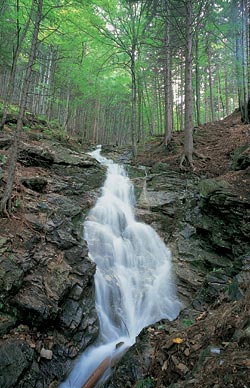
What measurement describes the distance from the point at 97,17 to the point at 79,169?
23.4 feet

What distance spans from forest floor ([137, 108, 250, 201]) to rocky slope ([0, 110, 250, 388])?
79mm

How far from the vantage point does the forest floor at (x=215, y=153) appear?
28.1 ft

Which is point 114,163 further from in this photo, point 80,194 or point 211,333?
point 211,333

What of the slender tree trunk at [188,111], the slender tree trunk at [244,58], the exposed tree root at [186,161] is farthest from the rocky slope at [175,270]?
the slender tree trunk at [244,58]

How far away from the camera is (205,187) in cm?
836

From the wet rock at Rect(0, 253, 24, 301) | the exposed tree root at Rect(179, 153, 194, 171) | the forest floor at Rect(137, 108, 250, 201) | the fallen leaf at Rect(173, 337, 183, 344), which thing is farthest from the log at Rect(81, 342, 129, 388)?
the exposed tree root at Rect(179, 153, 194, 171)

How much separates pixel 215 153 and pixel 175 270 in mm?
6527

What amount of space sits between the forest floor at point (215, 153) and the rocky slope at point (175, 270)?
79mm

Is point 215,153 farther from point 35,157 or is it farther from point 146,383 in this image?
point 146,383

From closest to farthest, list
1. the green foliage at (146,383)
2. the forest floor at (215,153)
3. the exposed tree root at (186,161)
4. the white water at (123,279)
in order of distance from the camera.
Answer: the green foliage at (146,383), the white water at (123,279), the forest floor at (215,153), the exposed tree root at (186,161)

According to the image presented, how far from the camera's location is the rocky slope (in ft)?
10.4

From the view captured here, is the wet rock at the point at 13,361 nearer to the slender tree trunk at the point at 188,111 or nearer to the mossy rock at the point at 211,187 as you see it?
the mossy rock at the point at 211,187

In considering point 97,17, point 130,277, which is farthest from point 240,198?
point 97,17

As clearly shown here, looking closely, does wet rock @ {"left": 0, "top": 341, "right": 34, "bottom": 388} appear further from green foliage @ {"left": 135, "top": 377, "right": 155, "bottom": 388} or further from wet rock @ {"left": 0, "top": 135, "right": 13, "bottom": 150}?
wet rock @ {"left": 0, "top": 135, "right": 13, "bottom": 150}
